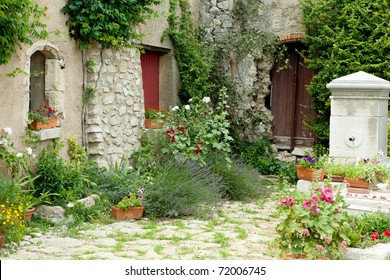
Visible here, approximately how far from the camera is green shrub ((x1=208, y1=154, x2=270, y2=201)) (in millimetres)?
9734

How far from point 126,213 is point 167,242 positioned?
141cm

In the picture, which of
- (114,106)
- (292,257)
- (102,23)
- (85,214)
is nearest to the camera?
(292,257)

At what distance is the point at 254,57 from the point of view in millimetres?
12586

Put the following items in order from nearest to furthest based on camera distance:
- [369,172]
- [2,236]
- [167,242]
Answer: [2,236], [167,242], [369,172]

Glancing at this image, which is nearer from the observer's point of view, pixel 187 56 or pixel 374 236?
pixel 374 236

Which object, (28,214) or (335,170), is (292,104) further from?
(28,214)

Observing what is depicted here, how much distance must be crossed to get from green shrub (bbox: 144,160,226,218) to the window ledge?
1405 mm

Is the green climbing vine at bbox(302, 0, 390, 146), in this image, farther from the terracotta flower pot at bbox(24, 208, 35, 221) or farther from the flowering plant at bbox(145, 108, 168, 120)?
the terracotta flower pot at bbox(24, 208, 35, 221)

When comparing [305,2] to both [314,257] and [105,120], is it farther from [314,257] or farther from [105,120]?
[314,257]

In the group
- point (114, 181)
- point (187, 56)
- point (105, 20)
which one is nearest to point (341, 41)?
point (187, 56)

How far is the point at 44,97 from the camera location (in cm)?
872

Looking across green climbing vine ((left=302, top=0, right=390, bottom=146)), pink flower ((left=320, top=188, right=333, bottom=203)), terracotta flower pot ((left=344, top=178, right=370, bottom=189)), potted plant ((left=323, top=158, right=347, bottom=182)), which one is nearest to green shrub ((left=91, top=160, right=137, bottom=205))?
potted plant ((left=323, top=158, right=347, bottom=182))

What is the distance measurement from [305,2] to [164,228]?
6407 mm
